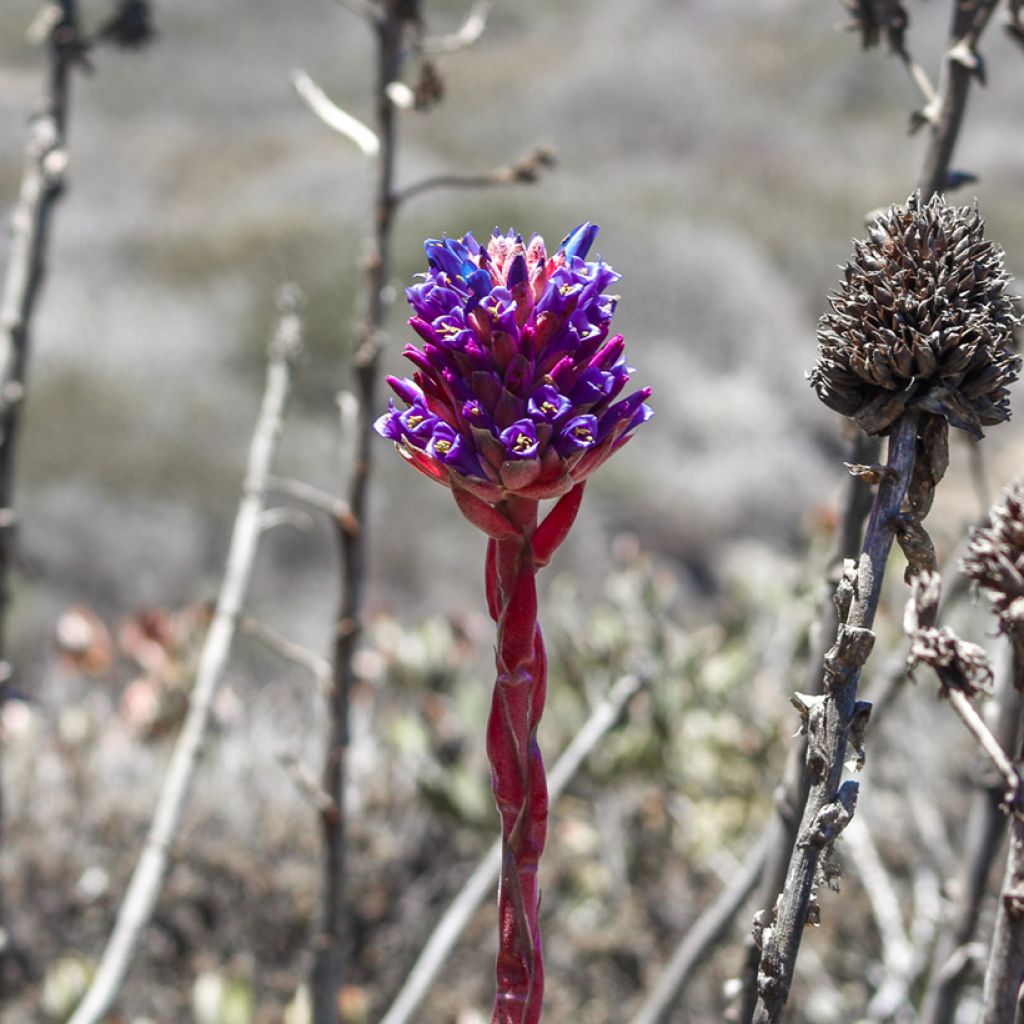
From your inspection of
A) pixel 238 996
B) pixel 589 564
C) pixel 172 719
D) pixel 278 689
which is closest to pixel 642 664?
pixel 238 996

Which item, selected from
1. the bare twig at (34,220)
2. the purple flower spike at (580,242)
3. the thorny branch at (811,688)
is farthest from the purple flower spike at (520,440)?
the bare twig at (34,220)

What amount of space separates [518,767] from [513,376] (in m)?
0.20

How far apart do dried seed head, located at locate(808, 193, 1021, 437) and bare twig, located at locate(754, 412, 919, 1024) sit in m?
0.03

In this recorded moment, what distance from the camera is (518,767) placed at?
63cm

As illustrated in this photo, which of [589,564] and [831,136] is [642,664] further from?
[831,136]

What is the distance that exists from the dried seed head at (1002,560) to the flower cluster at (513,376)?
174 millimetres

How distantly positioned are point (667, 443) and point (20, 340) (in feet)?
27.3

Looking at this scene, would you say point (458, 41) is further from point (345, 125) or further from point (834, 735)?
point (834, 735)

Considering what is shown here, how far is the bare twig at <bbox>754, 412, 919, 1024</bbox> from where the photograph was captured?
562 millimetres

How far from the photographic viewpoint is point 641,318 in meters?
10.7

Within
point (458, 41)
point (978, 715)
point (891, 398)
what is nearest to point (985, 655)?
point (978, 715)

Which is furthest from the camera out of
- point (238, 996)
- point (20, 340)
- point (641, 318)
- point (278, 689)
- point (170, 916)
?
point (641, 318)

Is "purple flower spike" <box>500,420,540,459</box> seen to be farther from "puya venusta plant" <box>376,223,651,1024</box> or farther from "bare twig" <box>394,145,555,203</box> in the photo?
"bare twig" <box>394,145,555,203</box>

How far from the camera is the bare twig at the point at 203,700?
4.91 ft
